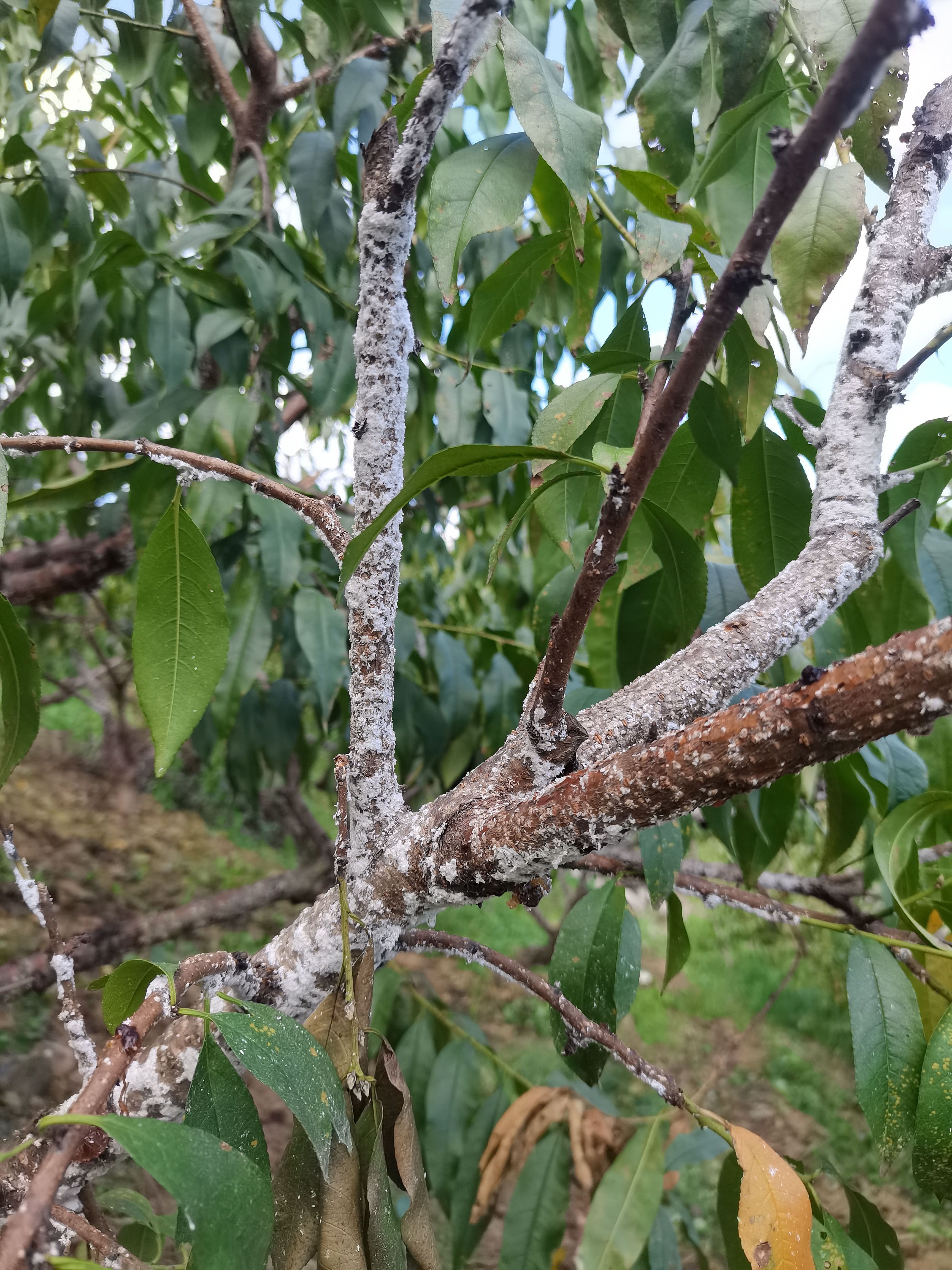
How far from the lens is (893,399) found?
0.39 m

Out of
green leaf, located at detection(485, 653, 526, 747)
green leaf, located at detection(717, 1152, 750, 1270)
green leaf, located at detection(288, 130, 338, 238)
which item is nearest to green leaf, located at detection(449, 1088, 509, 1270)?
green leaf, located at detection(717, 1152, 750, 1270)

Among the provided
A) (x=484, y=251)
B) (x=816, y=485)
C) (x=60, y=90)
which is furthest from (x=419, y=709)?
(x=60, y=90)

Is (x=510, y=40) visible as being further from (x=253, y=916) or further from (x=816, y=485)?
(x=253, y=916)

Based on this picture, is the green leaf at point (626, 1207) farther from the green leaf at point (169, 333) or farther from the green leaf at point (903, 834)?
the green leaf at point (169, 333)

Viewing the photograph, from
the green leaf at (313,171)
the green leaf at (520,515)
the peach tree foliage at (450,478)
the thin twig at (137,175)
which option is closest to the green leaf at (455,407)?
the peach tree foliage at (450,478)

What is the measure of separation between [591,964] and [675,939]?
0.08 meters

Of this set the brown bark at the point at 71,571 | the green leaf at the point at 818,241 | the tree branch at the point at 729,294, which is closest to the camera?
the tree branch at the point at 729,294

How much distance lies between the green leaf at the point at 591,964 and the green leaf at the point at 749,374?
0.32 metres

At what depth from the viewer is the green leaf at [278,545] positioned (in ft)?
2.24

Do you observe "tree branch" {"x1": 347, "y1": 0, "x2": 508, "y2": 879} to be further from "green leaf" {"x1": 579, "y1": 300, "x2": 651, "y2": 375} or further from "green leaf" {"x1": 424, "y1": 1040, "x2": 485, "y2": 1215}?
"green leaf" {"x1": 424, "y1": 1040, "x2": 485, "y2": 1215}

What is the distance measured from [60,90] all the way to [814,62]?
122 cm

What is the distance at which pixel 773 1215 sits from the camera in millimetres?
317

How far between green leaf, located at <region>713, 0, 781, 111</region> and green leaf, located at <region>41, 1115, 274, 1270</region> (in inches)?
17.1

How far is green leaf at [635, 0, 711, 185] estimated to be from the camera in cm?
39
